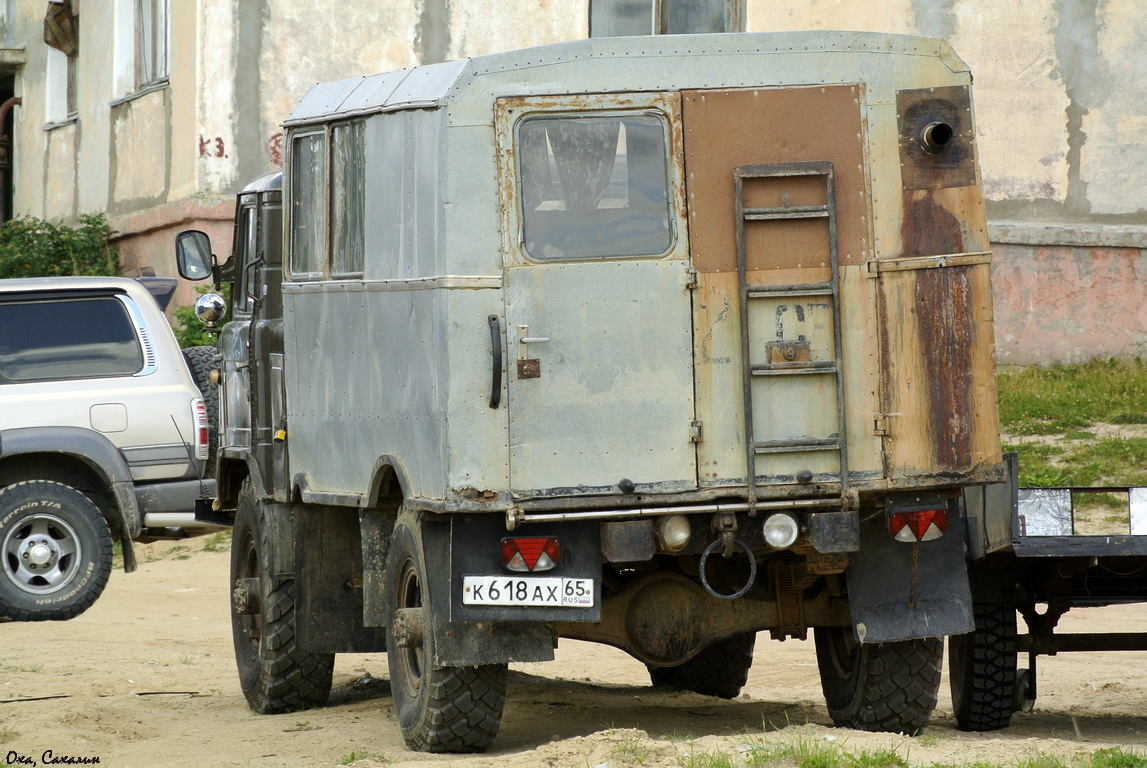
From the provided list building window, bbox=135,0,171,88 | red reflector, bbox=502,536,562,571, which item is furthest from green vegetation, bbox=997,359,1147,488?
building window, bbox=135,0,171,88

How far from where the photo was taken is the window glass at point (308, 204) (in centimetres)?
790

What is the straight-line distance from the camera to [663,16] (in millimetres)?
18484

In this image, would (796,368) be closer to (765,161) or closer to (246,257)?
(765,161)

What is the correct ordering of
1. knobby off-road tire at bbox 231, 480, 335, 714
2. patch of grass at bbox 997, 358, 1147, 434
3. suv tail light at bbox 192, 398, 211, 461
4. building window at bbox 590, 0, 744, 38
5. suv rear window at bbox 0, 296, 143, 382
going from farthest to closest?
building window at bbox 590, 0, 744, 38 < patch of grass at bbox 997, 358, 1147, 434 < suv tail light at bbox 192, 398, 211, 461 < suv rear window at bbox 0, 296, 143, 382 < knobby off-road tire at bbox 231, 480, 335, 714

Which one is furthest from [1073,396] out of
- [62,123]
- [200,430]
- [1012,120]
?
[62,123]

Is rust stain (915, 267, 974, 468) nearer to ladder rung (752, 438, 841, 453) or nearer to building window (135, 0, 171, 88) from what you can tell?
ladder rung (752, 438, 841, 453)

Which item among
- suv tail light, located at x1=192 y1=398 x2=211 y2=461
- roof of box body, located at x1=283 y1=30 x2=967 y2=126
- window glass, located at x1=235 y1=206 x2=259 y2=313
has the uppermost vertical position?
roof of box body, located at x1=283 y1=30 x2=967 y2=126

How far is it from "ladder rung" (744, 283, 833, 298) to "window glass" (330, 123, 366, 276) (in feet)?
5.93

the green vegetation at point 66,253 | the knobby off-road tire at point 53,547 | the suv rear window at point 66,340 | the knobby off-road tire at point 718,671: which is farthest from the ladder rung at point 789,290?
the green vegetation at point 66,253

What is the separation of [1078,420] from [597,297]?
10.2 meters

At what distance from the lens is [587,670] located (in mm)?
11273

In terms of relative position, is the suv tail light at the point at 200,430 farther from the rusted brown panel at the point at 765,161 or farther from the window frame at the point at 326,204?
the rusted brown panel at the point at 765,161

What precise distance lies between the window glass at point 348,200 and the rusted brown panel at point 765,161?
1.56 meters

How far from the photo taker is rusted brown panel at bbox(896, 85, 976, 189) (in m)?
6.85
